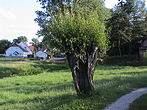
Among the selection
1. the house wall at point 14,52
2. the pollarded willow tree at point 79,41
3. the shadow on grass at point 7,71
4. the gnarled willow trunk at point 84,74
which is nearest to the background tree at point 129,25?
the shadow on grass at point 7,71

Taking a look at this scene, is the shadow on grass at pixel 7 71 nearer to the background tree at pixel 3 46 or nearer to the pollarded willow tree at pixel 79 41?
the pollarded willow tree at pixel 79 41

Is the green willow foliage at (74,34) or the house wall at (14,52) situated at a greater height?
the house wall at (14,52)

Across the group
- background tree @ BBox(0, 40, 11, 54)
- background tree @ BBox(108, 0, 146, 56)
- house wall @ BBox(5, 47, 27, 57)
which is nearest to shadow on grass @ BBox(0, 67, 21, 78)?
background tree @ BBox(108, 0, 146, 56)

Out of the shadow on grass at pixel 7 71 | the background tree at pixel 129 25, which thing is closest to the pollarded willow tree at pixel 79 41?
the shadow on grass at pixel 7 71

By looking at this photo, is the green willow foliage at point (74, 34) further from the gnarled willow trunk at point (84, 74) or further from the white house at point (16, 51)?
the white house at point (16, 51)

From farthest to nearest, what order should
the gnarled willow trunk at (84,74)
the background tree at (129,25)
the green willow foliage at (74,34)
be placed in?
the background tree at (129,25) → the gnarled willow trunk at (84,74) → the green willow foliage at (74,34)

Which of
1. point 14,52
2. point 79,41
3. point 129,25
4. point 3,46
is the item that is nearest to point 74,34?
point 79,41

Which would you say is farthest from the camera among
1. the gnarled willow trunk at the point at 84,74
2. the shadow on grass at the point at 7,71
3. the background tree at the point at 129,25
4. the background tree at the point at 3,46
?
the background tree at the point at 3,46

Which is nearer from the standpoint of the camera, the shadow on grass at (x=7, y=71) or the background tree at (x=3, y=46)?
the shadow on grass at (x=7, y=71)

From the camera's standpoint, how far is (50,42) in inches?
327

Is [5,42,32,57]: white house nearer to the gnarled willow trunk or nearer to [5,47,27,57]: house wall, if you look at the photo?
[5,47,27,57]: house wall

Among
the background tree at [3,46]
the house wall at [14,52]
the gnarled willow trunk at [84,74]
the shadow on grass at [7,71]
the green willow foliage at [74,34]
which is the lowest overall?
the shadow on grass at [7,71]

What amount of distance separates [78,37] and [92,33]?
2.09 feet

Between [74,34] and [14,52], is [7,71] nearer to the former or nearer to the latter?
[74,34]
